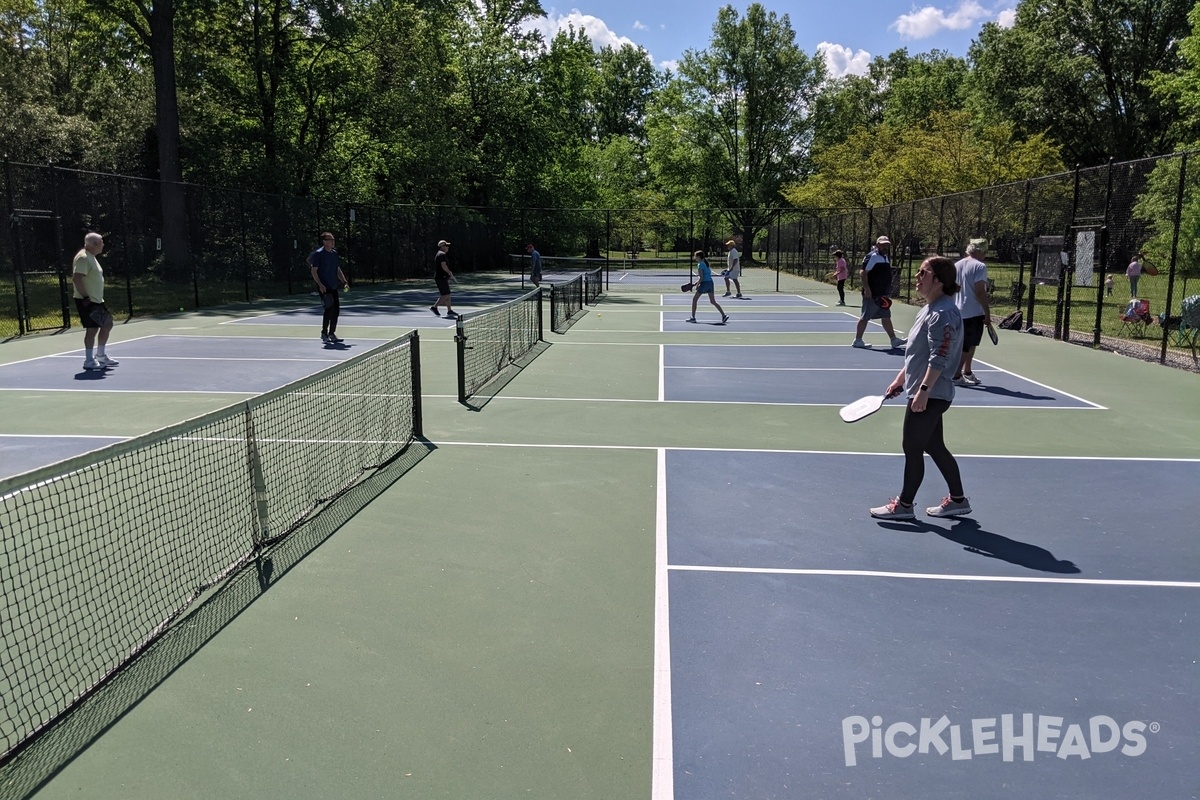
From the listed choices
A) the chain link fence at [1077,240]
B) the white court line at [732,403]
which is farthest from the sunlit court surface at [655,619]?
the chain link fence at [1077,240]

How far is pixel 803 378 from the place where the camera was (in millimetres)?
12773

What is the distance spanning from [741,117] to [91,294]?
2161 inches

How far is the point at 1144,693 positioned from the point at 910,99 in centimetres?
7094

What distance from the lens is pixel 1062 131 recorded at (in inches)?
1886

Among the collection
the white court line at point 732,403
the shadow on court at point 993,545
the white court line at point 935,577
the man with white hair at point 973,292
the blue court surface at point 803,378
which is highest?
the man with white hair at point 973,292

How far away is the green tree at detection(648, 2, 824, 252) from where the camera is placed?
195ft

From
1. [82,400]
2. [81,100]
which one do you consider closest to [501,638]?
[82,400]

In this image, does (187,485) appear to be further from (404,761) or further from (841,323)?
(841,323)

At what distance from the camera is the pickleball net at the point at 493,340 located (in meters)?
10.9

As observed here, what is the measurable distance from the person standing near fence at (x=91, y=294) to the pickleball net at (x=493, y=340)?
17.2 feet

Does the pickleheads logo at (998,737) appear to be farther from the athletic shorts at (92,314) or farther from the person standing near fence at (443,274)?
the person standing near fence at (443,274)

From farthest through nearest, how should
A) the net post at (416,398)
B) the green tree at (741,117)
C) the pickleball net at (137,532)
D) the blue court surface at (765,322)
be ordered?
the green tree at (741,117)
the blue court surface at (765,322)
the net post at (416,398)
the pickleball net at (137,532)

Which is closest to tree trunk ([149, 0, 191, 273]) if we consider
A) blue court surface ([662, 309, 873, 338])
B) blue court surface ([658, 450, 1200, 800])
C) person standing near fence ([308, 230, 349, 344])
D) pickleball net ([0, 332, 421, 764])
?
person standing near fence ([308, 230, 349, 344])

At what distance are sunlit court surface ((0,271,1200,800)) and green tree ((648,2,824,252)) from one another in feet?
175
